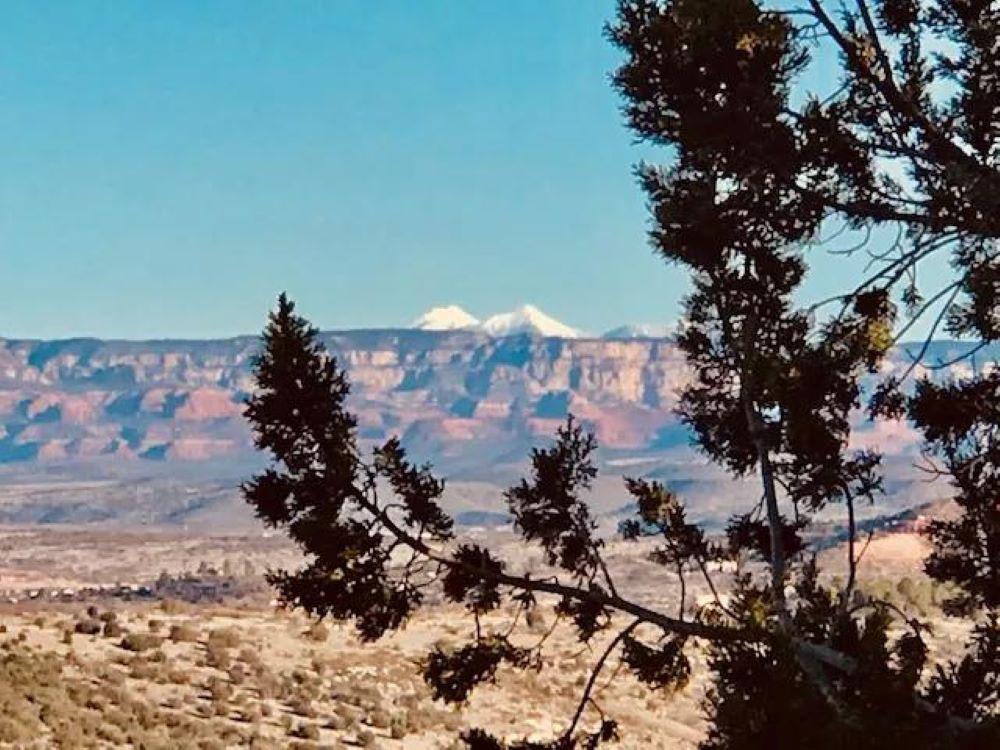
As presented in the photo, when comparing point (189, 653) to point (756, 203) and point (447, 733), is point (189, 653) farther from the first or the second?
point (756, 203)

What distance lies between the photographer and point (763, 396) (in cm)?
896

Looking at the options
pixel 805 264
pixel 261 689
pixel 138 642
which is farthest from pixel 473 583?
pixel 138 642

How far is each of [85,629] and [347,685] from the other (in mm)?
7063

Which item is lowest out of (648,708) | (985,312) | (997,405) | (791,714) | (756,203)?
(648,708)

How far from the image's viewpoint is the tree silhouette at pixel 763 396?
25.8ft

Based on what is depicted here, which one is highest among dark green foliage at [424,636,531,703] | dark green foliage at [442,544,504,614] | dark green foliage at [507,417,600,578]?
dark green foliage at [507,417,600,578]

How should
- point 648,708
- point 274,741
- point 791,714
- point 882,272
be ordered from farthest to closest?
point 648,708 → point 274,741 → point 882,272 → point 791,714

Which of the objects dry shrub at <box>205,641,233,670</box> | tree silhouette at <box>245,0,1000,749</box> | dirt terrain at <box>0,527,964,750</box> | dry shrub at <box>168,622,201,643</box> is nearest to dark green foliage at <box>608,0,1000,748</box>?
tree silhouette at <box>245,0,1000,749</box>

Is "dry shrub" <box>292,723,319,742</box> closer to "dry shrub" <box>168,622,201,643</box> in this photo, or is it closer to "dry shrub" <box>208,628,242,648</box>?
"dry shrub" <box>208,628,242,648</box>

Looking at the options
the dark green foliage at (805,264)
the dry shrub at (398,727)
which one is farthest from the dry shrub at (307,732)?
the dark green foliage at (805,264)

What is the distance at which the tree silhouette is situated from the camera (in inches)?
310

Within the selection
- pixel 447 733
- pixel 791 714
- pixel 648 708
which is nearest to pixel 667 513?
→ pixel 791 714

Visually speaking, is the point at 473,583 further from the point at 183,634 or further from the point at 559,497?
the point at 183,634

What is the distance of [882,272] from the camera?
24.8ft
